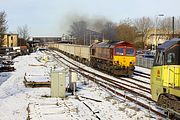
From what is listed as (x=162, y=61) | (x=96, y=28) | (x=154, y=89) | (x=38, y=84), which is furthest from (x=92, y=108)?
(x=96, y=28)

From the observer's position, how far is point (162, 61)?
1344 centimetres

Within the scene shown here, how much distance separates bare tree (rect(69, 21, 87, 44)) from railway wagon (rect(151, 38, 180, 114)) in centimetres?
10023

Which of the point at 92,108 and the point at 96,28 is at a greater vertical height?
the point at 96,28

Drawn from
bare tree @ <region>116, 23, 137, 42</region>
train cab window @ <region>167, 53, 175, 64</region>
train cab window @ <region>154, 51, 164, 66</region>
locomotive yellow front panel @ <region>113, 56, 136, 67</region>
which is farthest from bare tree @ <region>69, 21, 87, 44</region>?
train cab window @ <region>167, 53, 175, 64</region>

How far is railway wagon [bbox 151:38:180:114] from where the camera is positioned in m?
12.3

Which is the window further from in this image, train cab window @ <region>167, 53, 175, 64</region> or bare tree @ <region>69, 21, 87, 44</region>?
bare tree @ <region>69, 21, 87, 44</region>

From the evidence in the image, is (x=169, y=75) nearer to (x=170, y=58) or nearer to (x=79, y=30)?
(x=170, y=58)

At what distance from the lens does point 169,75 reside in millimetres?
12891

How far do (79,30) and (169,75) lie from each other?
11708cm

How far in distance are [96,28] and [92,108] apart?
306 feet

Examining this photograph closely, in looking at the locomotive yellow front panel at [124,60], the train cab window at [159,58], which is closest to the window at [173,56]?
the train cab window at [159,58]

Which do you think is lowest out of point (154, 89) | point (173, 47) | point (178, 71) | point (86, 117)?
point (86, 117)

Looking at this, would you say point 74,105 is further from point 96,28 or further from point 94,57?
point 96,28

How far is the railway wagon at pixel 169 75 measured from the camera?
12.3m
